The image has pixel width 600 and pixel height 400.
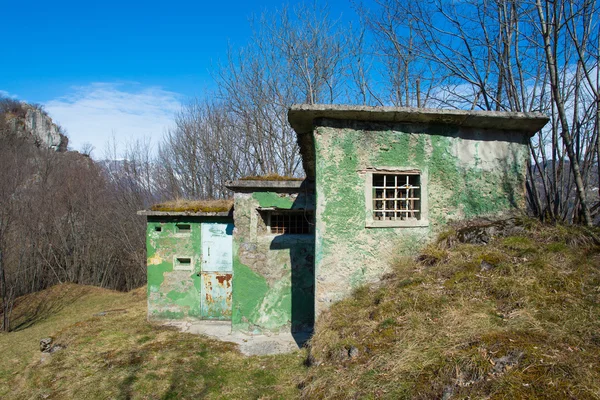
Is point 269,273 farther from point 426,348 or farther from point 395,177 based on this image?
point 426,348

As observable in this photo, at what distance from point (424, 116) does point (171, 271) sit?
23.4 ft

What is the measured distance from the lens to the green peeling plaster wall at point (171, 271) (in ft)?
29.9

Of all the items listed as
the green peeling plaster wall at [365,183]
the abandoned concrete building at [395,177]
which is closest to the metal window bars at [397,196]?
the abandoned concrete building at [395,177]

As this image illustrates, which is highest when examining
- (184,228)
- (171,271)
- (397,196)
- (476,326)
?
(397,196)

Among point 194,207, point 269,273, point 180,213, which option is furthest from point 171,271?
point 269,273

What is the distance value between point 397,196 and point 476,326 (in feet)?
8.22

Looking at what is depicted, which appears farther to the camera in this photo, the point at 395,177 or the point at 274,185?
the point at 274,185

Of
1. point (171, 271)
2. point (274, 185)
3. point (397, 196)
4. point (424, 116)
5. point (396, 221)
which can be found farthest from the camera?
point (171, 271)

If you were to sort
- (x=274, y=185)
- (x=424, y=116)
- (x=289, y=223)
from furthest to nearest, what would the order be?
(x=289, y=223) < (x=274, y=185) < (x=424, y=116)

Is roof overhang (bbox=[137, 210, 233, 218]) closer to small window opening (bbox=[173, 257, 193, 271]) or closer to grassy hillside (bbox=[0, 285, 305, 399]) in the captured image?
small window opening (bbox=[173, 257, 193, 271])

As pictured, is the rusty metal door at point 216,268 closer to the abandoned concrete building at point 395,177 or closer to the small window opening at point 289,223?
the small window opening at point 289,223

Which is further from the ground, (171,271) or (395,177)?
(395,177)

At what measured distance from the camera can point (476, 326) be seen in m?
3.34

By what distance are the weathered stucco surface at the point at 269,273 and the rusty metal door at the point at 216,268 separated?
1.95m
